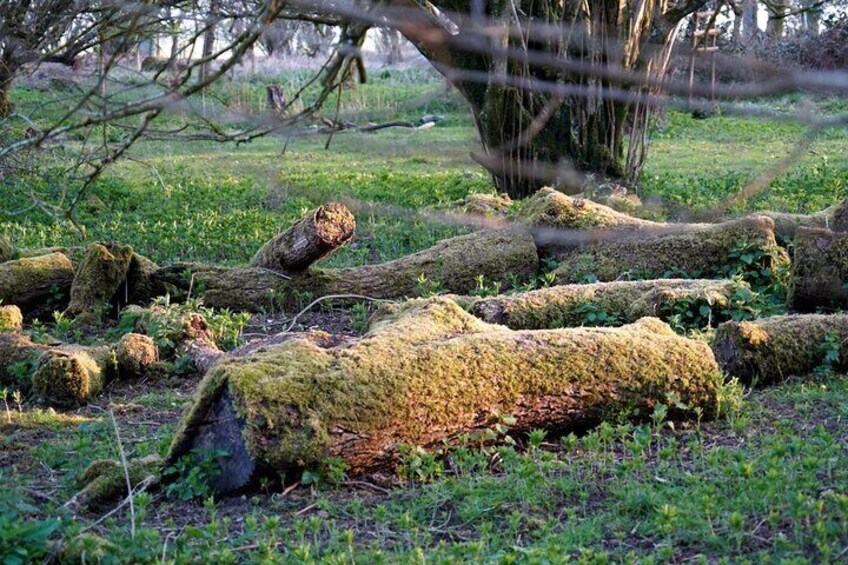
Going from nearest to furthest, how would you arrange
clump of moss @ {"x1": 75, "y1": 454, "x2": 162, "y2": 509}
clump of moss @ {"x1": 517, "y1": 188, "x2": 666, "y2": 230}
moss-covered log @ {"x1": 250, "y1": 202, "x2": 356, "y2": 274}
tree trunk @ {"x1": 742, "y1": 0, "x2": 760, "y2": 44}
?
clump of moss @ {"x1": 75, "y1": 454, "x2": 162, "y2": 509} → tree trunk @ {"x1": 742, "y1": 0, "x2": 760, "y2": 44} → moss-covered log @ {"x1": 250, "y1": 202, "x2": 356, "y2": 274} → clump of moss @ {"x1": 517, "y1": 188, "x2": 666, "y2": 230}

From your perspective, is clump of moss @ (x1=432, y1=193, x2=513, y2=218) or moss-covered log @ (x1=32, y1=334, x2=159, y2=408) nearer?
moss-covered log @ (x1=32, y1=334, x2=159, y2=408)

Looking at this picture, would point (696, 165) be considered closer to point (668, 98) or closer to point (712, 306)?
point (712, 306)

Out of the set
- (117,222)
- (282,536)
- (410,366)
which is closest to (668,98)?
(282,536)

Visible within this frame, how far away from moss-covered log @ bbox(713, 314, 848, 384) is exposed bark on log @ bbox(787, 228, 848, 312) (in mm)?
1030

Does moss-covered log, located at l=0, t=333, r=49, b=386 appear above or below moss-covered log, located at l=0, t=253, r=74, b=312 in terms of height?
below

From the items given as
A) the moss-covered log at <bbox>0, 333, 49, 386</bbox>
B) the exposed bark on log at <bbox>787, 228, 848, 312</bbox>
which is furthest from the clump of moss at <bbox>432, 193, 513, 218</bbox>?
the moss-covered log at <bbox>0, 333, 49, 386</bbox>

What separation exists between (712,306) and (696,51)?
19.8ft

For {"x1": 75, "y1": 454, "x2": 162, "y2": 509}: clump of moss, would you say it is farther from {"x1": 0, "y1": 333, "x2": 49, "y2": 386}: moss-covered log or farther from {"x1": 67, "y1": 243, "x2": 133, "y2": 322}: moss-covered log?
{"x1": 67, "y1": 243, "x2": 133, "y2": 322}: moss-covered log

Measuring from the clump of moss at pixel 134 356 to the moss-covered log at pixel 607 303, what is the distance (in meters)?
2.55

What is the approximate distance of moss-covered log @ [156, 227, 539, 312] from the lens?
981 cm

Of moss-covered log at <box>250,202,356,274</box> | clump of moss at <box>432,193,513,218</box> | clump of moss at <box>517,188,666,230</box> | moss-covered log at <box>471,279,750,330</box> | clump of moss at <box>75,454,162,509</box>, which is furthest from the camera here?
clump of moss at <box>432,193,513,218</box>

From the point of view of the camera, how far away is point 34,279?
32.5 feet

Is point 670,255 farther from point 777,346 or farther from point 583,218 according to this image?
point 777,346

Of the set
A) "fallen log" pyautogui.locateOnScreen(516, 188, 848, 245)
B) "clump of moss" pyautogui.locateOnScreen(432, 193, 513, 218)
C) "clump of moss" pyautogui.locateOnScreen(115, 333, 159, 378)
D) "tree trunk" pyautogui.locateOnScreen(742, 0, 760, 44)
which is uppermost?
"tree trunk" pyautogui.locateOnScreen(742, 0, 760, 44)
